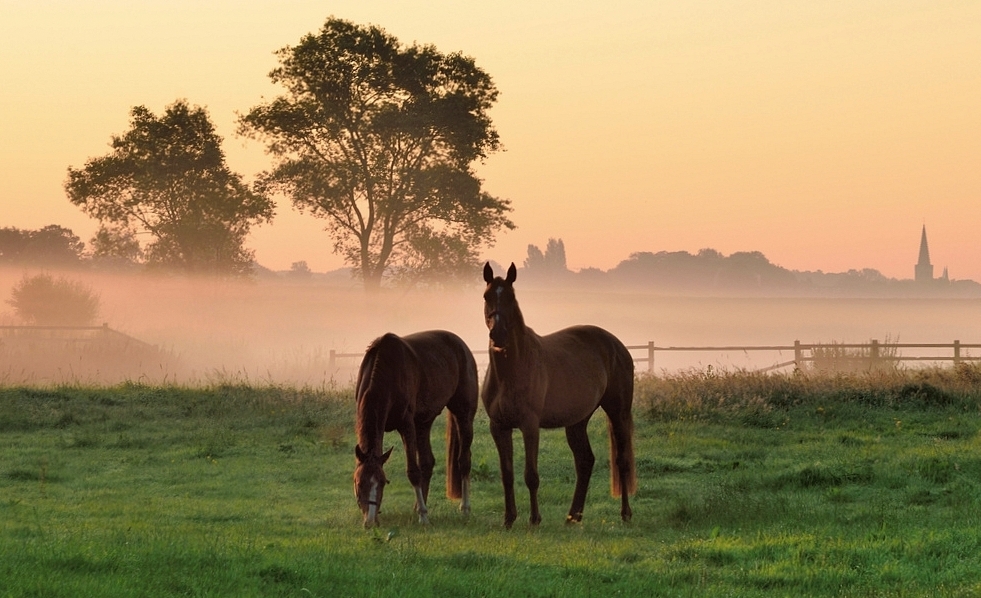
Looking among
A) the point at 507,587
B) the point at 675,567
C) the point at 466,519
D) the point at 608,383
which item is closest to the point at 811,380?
the point at 608,383

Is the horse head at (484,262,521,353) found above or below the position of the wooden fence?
above

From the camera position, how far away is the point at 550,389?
11500 mm

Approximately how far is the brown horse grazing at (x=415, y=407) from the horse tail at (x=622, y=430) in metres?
1.77

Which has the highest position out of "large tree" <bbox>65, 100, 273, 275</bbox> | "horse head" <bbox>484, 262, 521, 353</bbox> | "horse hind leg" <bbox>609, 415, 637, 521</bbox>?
"large tree" <bbox>65, 100, 273, 275</bbox>

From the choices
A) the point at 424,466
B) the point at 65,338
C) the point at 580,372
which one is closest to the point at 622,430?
the point at 580,372

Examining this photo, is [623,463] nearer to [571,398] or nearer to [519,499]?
[571,398]

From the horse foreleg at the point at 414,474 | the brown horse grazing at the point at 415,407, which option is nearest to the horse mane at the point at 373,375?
the brown horse grazing at the point at 415,407

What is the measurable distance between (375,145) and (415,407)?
34339 millimetres

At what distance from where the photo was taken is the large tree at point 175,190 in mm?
48594

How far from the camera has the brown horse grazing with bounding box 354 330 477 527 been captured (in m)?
10.8

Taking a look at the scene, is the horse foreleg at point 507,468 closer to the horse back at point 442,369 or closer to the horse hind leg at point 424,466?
the horse hind leg at point 424,466

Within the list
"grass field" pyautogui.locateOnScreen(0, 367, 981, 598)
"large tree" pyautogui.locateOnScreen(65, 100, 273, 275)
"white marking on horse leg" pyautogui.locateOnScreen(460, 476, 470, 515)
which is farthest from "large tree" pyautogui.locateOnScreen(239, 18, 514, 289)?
"white marking on horse leg" pyautogui.locateOnScreen(460, 476, 470, 515)

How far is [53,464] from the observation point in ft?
53.4

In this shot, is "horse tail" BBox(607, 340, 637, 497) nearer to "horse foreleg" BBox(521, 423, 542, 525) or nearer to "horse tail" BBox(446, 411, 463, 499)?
"horse foreleg" BBox(521, 423, 542, 525)
